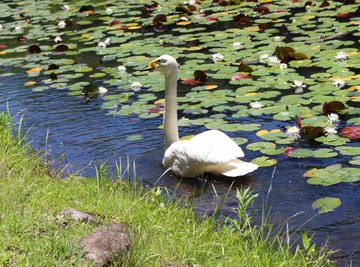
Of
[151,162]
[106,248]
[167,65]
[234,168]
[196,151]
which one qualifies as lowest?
[151,162]

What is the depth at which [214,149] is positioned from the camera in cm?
492

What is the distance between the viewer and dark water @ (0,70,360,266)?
4223mm

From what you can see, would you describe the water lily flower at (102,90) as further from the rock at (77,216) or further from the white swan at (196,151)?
the rock at (77,216)

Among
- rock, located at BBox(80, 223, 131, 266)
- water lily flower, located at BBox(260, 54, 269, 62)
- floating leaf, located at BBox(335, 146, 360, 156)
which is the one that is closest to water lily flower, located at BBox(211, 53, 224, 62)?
water lily flower, located at BBox(260, 54, 269, 62)

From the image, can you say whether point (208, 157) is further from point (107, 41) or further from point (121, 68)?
point (107, 41)

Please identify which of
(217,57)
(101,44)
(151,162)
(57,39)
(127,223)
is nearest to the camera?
(127,223)

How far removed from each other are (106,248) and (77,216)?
59 centimetres

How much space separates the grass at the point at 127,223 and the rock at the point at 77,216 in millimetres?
63

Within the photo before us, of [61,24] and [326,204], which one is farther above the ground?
[61,24]

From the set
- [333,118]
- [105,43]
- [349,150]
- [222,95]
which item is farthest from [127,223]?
[105,43]

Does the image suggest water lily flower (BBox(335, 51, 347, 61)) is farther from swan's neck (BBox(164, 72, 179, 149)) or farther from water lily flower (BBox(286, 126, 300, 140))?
swan's neck (BBox(164, 72, 179, 149))

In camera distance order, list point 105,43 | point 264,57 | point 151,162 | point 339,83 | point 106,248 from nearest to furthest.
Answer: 1. point 106,248
2. point 151,162
3. point 339,83
4. point 264,57
5. point 105,43

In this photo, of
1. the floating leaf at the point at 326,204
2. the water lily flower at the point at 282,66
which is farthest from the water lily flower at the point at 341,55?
the floating leaf at the point at 326,204

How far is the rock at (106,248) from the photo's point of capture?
302cm
